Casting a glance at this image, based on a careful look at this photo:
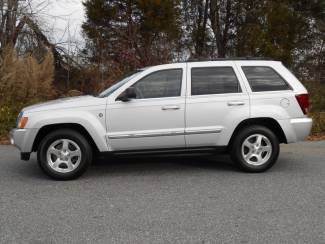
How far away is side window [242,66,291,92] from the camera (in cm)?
646

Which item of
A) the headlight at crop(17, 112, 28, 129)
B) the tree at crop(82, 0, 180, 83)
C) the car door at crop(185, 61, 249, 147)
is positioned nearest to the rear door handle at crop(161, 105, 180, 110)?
the car door at crop(185, 61, 249, 147)

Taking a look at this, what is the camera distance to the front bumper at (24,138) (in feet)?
19.7

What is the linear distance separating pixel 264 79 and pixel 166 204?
2707mm

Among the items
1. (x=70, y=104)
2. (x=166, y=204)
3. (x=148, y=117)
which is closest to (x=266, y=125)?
(x=148, y=117)

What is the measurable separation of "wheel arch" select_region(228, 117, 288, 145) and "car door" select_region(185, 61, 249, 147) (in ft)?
0.45

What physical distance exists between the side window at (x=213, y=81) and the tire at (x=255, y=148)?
2.25ft

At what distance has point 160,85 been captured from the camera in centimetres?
632

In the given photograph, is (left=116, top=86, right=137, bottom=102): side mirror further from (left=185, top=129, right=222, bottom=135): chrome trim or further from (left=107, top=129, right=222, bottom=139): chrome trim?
(left=185, top=129, right=222, bottom=135): chrome trim

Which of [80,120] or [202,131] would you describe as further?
[202,131]

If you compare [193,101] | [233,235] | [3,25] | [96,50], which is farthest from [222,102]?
[3,25]

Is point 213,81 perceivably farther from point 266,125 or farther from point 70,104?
point 70,104

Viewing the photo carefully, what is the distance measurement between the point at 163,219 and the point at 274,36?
1486cm

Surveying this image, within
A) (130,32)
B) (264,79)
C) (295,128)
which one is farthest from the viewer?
(130,32)

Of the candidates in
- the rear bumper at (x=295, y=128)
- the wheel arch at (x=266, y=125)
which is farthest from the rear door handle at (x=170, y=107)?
the rear bumper at (x=295, y=128)
